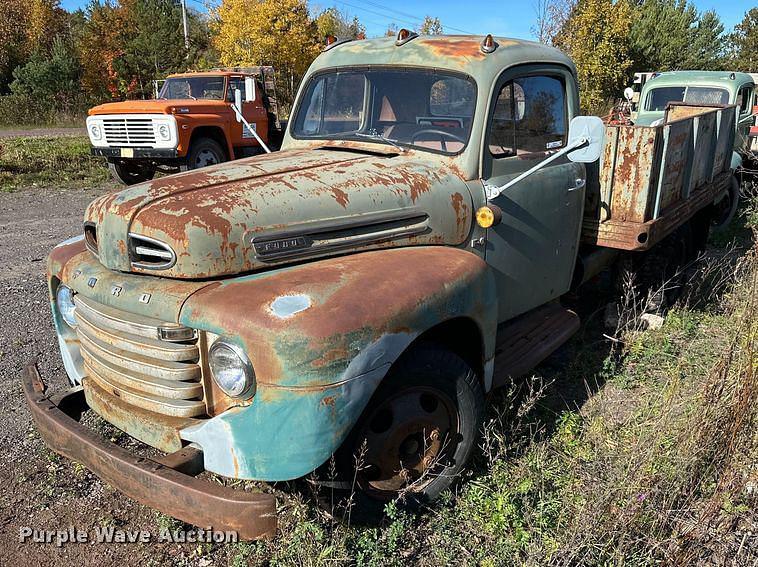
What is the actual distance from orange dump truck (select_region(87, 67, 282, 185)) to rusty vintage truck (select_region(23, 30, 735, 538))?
7.58m

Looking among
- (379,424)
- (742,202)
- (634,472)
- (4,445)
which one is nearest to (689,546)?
(634,472)

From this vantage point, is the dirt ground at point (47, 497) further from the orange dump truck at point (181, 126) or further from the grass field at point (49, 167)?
the grass field at point (49, 167)

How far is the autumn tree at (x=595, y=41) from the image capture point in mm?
24625

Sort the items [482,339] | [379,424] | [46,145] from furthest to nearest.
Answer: [46,145] → [482,339] → [379,424]

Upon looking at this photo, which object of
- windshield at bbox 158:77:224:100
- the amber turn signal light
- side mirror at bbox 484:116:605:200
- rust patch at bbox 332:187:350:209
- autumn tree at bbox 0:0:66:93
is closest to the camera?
rust patch at bbox 332:187:350:209

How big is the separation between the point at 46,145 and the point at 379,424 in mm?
16752

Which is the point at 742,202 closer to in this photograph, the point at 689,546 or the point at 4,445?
the point at 689,546

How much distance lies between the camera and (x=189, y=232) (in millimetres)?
2682

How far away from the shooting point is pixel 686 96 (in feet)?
37.2

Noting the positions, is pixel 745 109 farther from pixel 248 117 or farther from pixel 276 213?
pixel 276 213

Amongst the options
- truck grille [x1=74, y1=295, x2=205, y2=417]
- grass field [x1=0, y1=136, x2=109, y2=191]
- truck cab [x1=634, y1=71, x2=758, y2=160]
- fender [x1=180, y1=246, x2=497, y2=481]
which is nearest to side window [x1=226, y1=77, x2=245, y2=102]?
grass field [x1=0, y1=136, x2=109, y2=191]

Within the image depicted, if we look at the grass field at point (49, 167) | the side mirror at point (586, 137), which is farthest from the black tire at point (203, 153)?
the side mirror at point (586, 137)

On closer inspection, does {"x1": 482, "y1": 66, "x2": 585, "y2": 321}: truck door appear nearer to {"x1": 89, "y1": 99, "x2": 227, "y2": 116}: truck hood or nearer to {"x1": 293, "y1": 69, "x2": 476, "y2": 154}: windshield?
{"x1": 293, "y1": 69, "x2": 476, "y2": 154}: windshield

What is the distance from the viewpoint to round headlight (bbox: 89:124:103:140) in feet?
40.3
